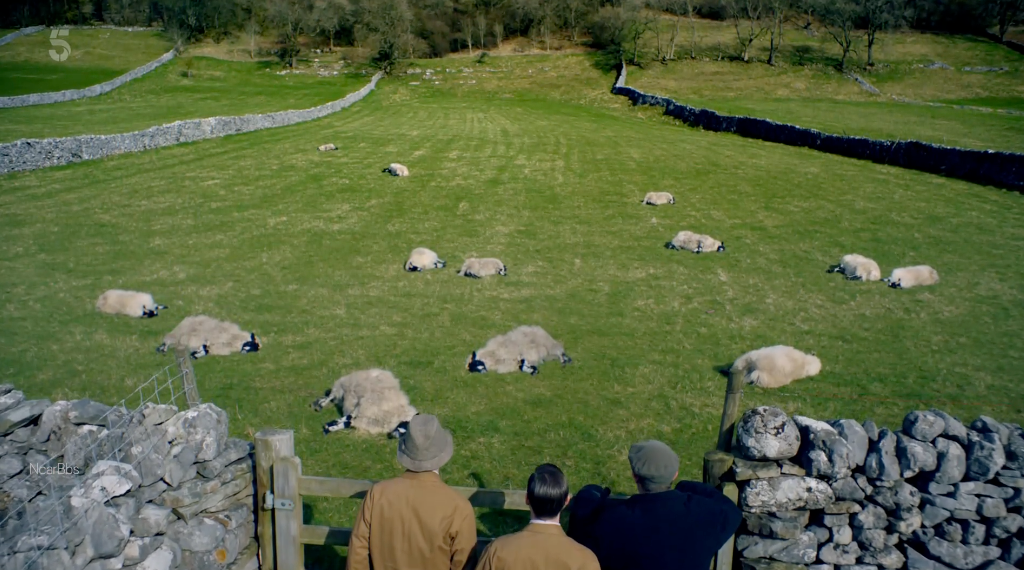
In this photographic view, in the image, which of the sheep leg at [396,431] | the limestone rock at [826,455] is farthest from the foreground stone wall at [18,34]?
the limestone rock at [826,455]

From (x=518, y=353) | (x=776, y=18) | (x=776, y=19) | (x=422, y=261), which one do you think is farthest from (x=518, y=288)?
(x=776, y=18)

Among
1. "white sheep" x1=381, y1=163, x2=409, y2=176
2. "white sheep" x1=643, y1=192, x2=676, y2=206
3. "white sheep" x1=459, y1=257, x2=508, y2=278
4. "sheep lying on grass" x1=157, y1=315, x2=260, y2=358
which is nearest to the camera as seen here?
"sheep lying on grass" x1=157, y1=315, x2=260, y2=358

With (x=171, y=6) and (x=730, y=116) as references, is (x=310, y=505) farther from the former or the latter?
(x=171, y=6)

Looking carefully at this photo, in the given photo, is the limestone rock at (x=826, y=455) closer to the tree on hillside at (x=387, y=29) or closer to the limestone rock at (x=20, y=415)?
the limestone rock at (x=20, y=415)

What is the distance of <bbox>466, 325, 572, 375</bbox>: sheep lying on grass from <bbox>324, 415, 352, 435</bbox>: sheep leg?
282cm

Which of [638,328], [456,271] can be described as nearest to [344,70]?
[456,271]

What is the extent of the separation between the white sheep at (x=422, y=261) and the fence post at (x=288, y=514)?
1234 centimetres

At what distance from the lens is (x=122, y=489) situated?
7055 millimetres

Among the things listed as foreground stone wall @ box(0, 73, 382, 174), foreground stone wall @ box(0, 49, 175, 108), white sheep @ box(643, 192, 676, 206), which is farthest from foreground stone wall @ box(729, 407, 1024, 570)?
foreground stone wall @ box(0, 49, 175, 108)

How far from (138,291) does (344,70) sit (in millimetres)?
69282

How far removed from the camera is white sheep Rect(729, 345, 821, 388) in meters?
13.3

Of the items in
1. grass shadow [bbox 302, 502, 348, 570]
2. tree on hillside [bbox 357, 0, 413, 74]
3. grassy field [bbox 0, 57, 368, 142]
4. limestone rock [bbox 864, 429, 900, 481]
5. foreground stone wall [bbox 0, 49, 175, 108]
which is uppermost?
tree on hillside [bbox 357, 0, 413, 74]

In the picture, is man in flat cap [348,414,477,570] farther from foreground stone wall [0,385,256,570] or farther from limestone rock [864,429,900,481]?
limestone rock [864,429,900,481]

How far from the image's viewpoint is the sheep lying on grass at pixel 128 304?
16.6m
